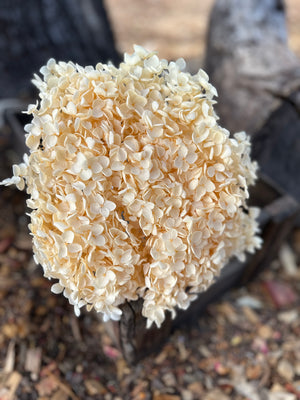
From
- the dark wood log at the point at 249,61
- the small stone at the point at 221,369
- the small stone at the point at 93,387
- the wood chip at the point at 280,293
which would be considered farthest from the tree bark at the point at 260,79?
the small stone at the point at 93,387

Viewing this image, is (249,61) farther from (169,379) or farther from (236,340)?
(169,379)

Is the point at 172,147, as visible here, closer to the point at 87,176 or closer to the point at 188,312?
the point at 87,176

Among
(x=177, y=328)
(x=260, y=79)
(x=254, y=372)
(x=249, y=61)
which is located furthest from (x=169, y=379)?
(x=249, y=61)

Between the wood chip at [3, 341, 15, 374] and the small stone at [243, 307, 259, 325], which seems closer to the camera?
the wood chip at [3, 341, 15, 374]

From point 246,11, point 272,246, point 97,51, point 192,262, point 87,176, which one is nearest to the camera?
point 87,176

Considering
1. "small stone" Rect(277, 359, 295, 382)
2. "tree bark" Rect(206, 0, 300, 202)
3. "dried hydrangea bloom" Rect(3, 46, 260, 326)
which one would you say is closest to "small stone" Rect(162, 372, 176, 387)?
"small stone" Rect(277, 359, 295, 382)

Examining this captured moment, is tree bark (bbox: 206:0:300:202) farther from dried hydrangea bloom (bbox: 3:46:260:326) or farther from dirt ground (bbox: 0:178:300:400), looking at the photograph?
dried hydrangea bloom (bbox: 3:46:260:326)

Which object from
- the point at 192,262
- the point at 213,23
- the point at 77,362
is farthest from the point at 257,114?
the point at 77,362

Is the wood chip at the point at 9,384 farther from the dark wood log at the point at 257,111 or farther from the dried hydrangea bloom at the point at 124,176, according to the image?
the dried hydrangea bloom at the point at 124,176

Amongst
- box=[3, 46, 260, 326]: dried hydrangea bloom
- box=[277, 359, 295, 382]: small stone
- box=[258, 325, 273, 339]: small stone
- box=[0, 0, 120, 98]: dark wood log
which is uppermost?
box=[0, 0, 120, 98]: dark wood log
